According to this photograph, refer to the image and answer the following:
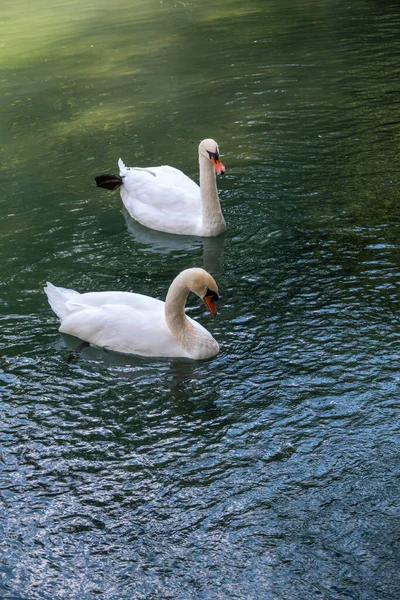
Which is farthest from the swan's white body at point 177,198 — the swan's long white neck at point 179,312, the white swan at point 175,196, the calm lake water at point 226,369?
the swan's long white neck at point 179,312

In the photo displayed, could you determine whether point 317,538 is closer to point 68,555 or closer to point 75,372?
point 68,555

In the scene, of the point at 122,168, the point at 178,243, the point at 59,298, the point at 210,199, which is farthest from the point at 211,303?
the point at 122,168

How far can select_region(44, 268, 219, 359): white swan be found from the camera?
26.5 ft

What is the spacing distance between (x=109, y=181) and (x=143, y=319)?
4.20m

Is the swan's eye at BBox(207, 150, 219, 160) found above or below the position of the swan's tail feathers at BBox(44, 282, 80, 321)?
above

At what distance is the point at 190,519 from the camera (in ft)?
20.0

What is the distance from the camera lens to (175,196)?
448 inches

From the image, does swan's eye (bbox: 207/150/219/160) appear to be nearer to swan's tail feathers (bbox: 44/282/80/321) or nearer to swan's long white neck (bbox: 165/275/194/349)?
swan's tail feathers (bbox: 44/282/80/321)

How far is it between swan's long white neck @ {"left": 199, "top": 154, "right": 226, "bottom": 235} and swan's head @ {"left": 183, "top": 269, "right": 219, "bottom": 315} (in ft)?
8.47

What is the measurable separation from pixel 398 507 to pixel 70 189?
27.1 feet

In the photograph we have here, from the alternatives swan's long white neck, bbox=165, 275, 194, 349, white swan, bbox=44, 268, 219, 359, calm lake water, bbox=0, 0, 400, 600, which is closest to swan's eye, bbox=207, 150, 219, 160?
calm lake water, bbox=0, 0, 400, 600

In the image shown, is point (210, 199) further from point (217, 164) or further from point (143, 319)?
point (143, 319)

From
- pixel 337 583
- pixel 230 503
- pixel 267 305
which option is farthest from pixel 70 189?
pixel 337 583

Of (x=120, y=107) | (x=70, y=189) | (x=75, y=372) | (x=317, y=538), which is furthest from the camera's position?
(x=120, y=107)
